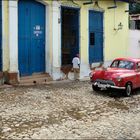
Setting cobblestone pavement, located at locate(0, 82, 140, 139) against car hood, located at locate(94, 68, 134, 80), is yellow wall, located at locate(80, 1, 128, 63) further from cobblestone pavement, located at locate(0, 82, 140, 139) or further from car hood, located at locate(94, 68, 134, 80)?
car hood, located at locate(94, 68, 134, 80)

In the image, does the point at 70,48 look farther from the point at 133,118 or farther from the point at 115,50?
the point at 133,118

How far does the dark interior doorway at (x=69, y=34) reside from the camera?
67.0 ft

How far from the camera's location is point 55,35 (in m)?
19.4

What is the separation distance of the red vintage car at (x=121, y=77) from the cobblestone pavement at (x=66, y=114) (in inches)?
15.5

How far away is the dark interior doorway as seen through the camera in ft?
67.0

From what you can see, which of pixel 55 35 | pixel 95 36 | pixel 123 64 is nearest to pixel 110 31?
pixel 95 36

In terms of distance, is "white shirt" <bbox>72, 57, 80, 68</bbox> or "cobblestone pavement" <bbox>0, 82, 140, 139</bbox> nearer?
"cobblestone pavement" <bbox>0, 82, 140, 139</bbox>

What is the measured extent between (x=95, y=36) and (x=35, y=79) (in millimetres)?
5404

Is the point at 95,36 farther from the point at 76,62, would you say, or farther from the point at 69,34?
the point at 76,62

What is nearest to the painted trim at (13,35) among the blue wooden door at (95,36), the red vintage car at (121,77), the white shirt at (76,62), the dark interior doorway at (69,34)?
the dark interior doorway at (69,34)

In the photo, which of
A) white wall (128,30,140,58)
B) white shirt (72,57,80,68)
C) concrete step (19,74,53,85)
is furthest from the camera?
white wall (128,30,140,58)

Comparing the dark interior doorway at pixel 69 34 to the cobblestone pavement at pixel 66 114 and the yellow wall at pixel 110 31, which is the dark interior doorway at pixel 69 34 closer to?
the yellow wall at pixel 110 31

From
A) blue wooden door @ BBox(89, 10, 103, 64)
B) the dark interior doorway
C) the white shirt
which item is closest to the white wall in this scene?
blue wooden door @ BBox(89, 10, 103, 64)

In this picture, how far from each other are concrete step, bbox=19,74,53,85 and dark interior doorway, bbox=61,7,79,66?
1.65 m
